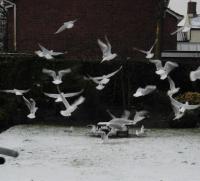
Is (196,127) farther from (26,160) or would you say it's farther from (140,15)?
(140,15)

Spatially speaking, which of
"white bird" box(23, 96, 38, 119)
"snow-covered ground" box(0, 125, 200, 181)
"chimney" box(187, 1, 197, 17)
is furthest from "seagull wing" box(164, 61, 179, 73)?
"chimney" box(187, 1, 197, 17)

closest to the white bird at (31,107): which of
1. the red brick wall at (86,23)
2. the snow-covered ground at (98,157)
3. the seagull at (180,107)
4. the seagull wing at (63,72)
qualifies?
the snow-covered ground at (98,157)

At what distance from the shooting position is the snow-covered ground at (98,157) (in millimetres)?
8828

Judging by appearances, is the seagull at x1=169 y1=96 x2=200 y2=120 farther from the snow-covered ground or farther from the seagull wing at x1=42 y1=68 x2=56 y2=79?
the seagull wing at x1=42 y1=68 x2=56 y2=79

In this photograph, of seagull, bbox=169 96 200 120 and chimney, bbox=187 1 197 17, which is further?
chimney, bbox=187 1 197 17

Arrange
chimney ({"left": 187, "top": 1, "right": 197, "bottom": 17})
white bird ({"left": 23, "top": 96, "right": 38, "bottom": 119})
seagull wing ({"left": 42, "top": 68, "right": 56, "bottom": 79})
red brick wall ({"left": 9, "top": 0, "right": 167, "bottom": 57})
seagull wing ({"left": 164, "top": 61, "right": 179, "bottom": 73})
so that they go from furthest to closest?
1. chimney ({"left": 187, "top": 1, "right": 197, "bottom": 17})
2. red brick wall ({"left": 9, "top": 0, "right": 167, "bottom": 57})
3. white bird ({"left": 23, "top": 96, "right": 38, "bottom": 119})
4. seagull wing ({"left": 42, "top": 68, "right": 56, "bottom": 79})
5. seagull wing ({"left": 164, "top": 61, "right": 179, "bottom": 73})

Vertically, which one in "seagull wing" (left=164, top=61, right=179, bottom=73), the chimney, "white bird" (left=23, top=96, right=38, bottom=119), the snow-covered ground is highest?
"seagull wing" (left=164, top=61, right=179, bottom=73)

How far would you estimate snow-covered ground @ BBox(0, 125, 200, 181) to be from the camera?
883 cm

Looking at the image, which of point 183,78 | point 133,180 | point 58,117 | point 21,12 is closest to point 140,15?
point 21,12

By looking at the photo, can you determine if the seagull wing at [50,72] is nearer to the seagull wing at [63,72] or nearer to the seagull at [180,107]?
the seagull wing at [63,72]

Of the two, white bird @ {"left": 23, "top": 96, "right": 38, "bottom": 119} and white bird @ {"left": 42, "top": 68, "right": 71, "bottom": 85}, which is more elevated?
white bird @ {"left": 42, "top": 68, "right": 71, "bottom": 85}

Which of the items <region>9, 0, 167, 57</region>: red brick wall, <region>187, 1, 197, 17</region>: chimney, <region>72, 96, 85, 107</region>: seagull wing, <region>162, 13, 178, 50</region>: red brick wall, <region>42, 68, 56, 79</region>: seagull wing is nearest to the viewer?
<region>42, 68, 56, 79</region>: seagull wing

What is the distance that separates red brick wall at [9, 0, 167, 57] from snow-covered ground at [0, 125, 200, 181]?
11.9 m

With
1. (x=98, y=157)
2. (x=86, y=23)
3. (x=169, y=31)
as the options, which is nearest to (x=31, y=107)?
(x=98, y=157)
